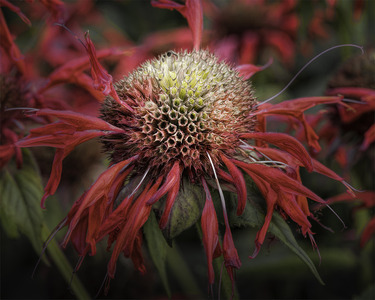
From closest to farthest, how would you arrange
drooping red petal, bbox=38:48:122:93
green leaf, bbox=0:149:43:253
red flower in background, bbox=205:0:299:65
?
green leaf, bbox=0:149:43:253
drooping red petal, bbox=38:48:122:93
red flower in background, bbox=205:0:299:65

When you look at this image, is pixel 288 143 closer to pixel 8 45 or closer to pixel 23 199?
pixel 23 199

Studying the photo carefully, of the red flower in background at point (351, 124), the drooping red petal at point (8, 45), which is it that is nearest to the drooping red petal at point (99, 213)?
the drooping red petal at point (8, 45)

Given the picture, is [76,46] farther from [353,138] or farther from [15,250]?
[353,138]

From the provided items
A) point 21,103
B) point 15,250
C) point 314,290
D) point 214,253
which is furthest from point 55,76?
point 314,290

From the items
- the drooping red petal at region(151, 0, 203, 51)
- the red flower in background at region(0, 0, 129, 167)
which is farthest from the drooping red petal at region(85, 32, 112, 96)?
the drooping red petal at region(151, 0, 203, 51)

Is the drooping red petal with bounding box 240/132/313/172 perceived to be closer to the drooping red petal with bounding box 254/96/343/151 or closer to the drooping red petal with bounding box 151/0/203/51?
the drooping red petal with bounding box 254/96/343/151

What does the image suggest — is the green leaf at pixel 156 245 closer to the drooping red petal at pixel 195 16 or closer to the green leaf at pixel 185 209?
the green leaf at pixel 185 209

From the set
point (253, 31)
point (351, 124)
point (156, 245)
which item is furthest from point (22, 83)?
point (253, 31)
